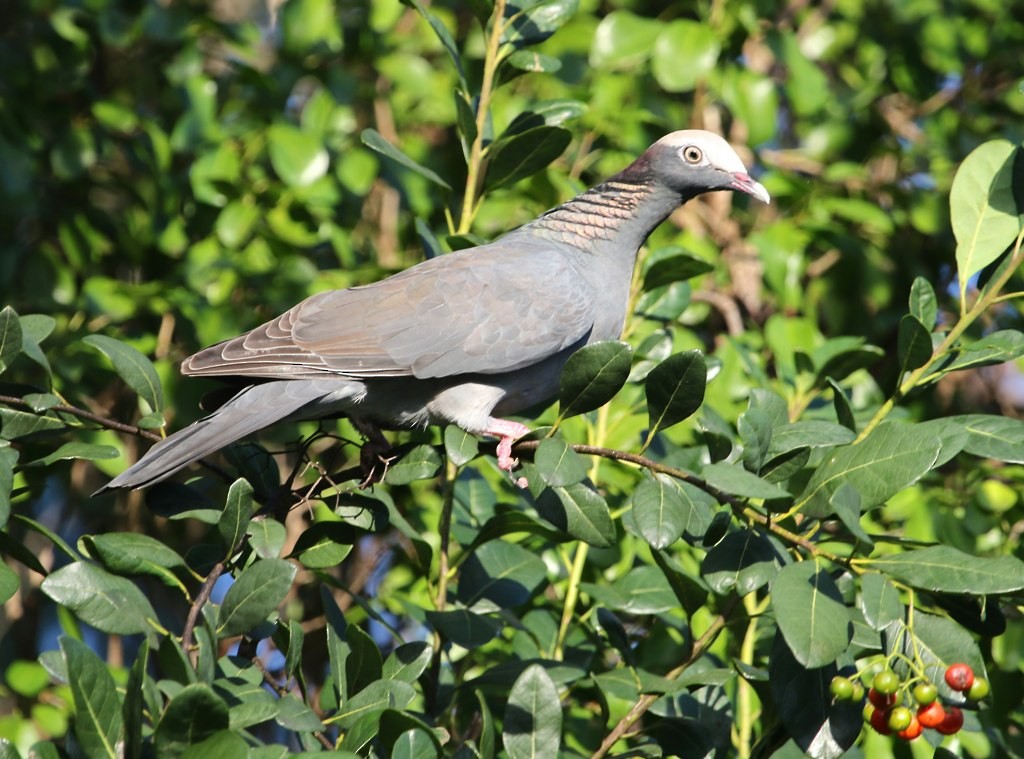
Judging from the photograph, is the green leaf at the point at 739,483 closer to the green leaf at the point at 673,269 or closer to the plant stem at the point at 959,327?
the plant stem at the point at 959,327

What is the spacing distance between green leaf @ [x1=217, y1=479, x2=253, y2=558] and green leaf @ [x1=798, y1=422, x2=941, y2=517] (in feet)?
3.11

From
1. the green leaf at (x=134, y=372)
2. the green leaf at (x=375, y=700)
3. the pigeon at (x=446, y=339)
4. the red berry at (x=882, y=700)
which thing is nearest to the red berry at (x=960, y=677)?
the red berry at (x=882, y=700)

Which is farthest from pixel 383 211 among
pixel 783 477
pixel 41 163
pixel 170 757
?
pixel 170 757

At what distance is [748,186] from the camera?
3.30 metres

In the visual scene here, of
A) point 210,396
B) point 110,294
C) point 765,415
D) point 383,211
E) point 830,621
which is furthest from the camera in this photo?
point 383,211

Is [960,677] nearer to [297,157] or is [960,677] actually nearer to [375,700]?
[375,700]

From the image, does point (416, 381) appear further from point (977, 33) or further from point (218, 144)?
point (977, 33)

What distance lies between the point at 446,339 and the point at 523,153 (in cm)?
54

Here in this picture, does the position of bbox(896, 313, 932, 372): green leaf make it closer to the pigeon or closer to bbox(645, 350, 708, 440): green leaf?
bbox(645, 350, 708, 440): green leaf

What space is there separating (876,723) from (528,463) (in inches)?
30.8

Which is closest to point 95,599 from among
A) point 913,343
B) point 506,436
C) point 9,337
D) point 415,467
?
point 9,337

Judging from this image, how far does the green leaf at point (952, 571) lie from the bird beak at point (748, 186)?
1.49 metres

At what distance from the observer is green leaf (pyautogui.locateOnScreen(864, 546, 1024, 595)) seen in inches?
74.3

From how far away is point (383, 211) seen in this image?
4.83 meters
